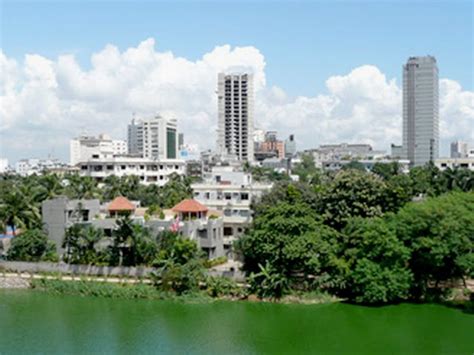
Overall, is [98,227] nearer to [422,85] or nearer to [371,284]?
[371,284]

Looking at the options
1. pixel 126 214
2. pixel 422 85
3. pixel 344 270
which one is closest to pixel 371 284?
pixel 344 270

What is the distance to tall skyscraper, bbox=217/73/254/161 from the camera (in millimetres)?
73500

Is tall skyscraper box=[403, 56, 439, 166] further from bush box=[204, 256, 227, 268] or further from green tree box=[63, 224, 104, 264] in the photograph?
green tree box=[63, 224, 104, 264]

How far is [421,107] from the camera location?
78625 mm

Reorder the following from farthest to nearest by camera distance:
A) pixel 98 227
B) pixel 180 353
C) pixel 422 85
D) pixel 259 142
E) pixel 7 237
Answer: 1. pixel 259 142
2. pixel 422 85
3. pixel 7 237
4. pixel 98 227
5. pixel 180 353

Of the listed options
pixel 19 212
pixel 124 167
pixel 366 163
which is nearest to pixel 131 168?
pixel 124 167

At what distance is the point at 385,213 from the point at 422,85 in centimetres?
6238

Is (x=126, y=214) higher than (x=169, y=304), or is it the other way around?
(x=126, y=214)

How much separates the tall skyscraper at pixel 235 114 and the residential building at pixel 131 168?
22151 mm

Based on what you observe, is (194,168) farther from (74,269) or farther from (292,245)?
(292,245)

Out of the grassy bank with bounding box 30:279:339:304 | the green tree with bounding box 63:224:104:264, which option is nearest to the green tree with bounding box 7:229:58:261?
the green tree with bounding box 63:224:104:264

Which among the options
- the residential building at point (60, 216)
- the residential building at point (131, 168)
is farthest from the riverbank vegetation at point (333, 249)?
the residential building at point (131, 168)

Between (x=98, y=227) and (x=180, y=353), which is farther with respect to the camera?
(x=98, y=227)

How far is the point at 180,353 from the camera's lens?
46.7 ft
